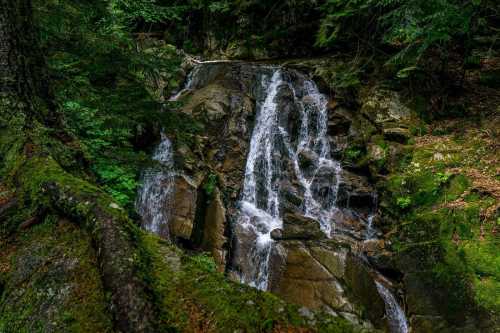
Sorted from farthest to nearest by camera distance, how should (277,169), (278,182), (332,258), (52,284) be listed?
(277,169), (278,182), (332,258), (52,284)

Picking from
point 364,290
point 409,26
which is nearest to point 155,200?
point 364,290

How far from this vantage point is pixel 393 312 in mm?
6773

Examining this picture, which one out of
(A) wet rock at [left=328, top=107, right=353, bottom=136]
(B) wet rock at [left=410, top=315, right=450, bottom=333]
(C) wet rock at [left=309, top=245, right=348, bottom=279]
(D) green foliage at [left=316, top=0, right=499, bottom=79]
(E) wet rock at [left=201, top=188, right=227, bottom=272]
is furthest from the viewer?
(A) wet rock at [left=328, top=107, right=353, bottom=136]

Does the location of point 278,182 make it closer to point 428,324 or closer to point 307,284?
point 307,284

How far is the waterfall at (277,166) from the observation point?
902cm

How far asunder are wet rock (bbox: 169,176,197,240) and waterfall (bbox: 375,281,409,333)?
15.5ft

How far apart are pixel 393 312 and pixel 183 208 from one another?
213 inches

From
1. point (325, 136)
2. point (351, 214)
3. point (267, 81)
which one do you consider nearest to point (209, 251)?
point (351, 214)

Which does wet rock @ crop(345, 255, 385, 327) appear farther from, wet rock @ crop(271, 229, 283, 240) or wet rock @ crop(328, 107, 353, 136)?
wet rock @ crop(328, 107, 353, 136)

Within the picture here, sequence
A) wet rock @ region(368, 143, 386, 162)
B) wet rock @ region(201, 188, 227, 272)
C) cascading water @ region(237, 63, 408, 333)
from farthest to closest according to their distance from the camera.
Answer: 1. wet rock @ region(368, 143, 386, 162)
2. cascading water @ region(237, 63, 408, 333)
3. wet rock @ region(201, 188, 227, 272)

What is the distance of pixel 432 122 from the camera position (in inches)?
396

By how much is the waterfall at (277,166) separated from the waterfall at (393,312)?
2355 mm

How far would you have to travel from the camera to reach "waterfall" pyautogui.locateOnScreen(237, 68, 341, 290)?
29.6 ft

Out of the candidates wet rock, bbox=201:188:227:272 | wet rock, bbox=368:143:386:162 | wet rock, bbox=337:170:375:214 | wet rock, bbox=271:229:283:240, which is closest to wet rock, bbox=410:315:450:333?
wet rock, bbox=271:229:283:240
